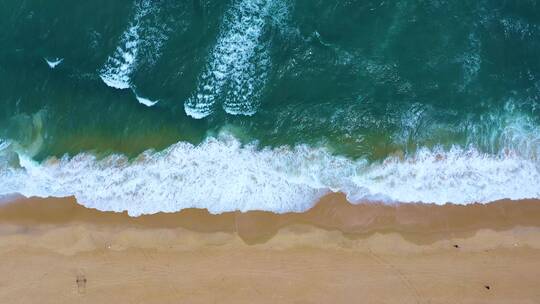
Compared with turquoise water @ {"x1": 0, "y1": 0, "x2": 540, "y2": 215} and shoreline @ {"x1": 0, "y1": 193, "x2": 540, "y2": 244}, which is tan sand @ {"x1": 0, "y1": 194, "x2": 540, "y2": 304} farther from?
turquoise water @ {"x1": 0, "y1": 0, "x2": 540, "y2": 215}

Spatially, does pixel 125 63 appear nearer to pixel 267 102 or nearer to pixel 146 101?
pixel 146 101

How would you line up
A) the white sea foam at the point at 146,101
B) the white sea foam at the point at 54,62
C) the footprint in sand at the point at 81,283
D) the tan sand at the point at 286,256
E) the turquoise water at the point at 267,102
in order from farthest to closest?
the white sea foam at the point at 54,62, the white sea foam at the point at 146,101, the turquoise water at the point at 267,102, the footprint in sand at the point at 81,283, the tan sand at the point at 286,256

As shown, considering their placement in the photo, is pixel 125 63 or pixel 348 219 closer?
pixel 348 219

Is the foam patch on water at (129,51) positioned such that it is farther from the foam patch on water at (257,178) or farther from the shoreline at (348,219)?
the shoreline at (348,219)

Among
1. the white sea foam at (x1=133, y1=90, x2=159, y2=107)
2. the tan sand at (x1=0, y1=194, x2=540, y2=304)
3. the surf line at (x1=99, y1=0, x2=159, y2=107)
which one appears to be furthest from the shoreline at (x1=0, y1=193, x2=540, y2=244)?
the surf line at (x1=99, y1=0, x2=159, y2=107)

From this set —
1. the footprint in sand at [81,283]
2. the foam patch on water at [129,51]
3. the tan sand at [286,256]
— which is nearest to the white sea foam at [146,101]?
the foam patch on water at [129,51]

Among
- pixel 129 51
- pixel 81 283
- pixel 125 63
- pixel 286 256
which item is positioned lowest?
pixel 81 283

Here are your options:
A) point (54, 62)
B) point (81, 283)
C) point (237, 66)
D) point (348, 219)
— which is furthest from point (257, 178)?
point (54, 62)
